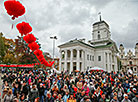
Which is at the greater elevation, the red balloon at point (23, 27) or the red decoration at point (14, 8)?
the red decoration at point (14, 8)

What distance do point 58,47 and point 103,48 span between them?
1557 cm

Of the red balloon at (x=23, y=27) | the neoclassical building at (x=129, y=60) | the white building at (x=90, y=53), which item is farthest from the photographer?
the neoclassical building at (x=129, y=60)

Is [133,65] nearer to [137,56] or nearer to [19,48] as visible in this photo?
[137,56]

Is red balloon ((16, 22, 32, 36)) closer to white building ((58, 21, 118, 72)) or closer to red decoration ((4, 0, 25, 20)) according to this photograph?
red decoration ((4, 0, 25, 20))

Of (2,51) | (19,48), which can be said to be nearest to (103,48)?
(19,48)

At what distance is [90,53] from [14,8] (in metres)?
33.9

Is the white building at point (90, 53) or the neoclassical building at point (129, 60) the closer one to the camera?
the white building at point (90, 53)

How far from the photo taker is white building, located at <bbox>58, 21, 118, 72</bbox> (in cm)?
3328

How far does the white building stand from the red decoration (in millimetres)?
27849

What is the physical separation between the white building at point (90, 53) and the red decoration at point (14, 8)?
27849 millimetres

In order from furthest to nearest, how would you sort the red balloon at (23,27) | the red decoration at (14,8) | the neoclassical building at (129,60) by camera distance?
the neoclassical building at (129,60), the red balloon at (23,27), the red decoration at (14,8)

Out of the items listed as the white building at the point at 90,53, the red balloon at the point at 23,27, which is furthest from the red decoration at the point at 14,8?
the white building at the point at 90,53

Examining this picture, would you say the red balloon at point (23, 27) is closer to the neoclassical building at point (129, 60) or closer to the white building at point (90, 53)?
the white building at point (90, 53)

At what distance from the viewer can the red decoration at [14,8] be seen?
4.38 m
